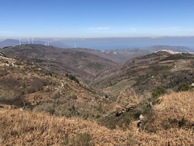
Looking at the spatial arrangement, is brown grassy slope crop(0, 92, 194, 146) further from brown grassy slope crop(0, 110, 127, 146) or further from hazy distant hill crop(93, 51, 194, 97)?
hazy distant hill crop(93, 51, 194, 97)

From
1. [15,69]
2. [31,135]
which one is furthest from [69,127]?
[15,69]

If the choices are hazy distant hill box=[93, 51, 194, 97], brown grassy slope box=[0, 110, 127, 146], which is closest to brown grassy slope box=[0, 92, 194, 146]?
brown grassy slope box=[0, 110, 127, 146]

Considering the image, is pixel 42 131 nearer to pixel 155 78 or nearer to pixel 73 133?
pixel 73 133

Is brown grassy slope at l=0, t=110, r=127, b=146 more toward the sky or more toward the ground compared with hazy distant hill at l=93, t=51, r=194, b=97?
more toward the sky

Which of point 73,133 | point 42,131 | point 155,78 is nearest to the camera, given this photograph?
point 42,131

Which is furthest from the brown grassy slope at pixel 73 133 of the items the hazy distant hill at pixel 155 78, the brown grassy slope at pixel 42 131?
the hazy distant hill at pixel 155 78

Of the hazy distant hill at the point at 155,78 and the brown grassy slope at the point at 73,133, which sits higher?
the brown grassy slope at the point at 73,133

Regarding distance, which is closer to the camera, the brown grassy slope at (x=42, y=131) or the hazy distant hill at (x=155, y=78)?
the brown grassy slope at (x=42, y=131)

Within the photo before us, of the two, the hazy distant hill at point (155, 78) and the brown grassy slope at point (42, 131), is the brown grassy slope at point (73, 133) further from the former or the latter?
the hazy distant hill at point (155, 78)

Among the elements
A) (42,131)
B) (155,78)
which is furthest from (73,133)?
(155,78)

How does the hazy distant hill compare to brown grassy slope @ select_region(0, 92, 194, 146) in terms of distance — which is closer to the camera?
brown grassy slope @ select_region(0, 92, 194, 146)

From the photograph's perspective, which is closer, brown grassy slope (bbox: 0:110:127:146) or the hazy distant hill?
brown grassy slope (bbox: 0:110:127:146)
